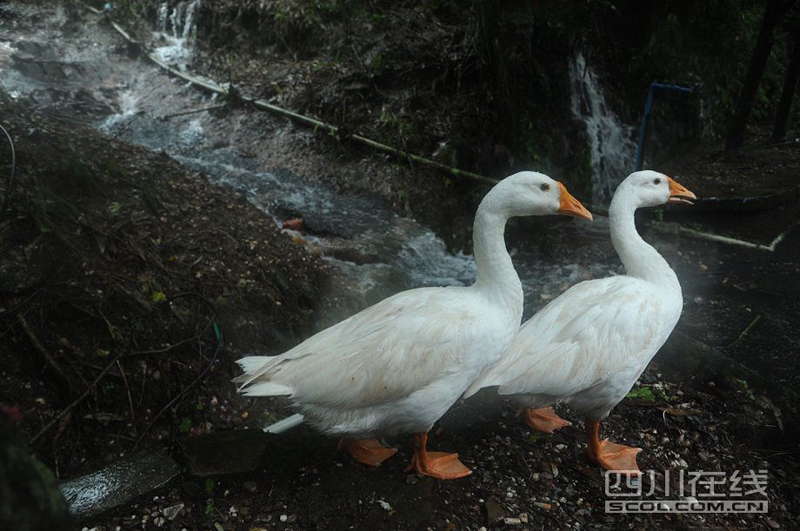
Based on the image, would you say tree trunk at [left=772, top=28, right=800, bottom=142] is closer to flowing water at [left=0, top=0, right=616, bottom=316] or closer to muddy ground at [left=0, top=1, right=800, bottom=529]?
flowing water at [left=0, top=0, right=616, bottom=316]

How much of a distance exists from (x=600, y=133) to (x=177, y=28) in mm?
6533

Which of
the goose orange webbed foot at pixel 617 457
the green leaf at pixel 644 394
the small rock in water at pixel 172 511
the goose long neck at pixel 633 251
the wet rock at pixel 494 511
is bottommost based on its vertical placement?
the small rock in water at pixel 172 511

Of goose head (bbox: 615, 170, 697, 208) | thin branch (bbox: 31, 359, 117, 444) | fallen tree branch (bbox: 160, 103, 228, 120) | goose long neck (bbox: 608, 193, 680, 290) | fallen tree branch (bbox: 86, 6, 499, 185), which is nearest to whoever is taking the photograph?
thin branch (bbox: 31, 359, 117, 444)

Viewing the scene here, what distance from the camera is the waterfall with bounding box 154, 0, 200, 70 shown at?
28.0 ft

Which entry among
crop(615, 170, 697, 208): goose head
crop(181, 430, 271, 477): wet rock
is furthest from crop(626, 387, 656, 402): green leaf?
crop(181, 430, 271, 477): wet rock

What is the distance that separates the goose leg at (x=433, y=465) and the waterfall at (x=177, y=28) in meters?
7.51

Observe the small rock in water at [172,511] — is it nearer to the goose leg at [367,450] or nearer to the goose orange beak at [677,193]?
the goose leg at [367,450]

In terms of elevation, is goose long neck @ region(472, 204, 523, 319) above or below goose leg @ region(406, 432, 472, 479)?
above

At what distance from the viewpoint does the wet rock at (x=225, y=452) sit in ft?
8.79

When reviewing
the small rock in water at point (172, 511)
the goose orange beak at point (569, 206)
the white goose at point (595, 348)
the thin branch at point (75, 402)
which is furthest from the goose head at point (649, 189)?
the thin branch at point (75, 402)

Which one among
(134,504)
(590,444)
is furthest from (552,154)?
(134,504)

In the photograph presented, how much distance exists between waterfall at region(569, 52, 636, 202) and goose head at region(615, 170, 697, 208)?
10.7 ft

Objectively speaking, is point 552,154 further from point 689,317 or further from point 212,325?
point 212,325

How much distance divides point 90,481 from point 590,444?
246 cm
